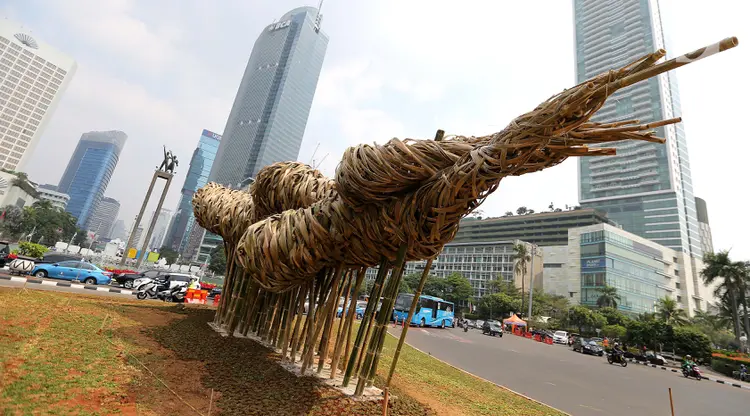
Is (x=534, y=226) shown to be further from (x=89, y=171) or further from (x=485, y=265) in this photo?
(x=89, y=171)

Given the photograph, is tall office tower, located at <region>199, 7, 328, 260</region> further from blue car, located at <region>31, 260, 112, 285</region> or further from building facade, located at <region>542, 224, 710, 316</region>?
blue car, located at <region>31, 260, 112, 285</region>

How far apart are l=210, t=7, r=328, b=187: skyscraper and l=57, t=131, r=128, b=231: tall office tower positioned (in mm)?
67440

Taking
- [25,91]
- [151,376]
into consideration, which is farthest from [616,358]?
[25,91]

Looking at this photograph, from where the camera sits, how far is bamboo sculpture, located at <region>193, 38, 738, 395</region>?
2064mm

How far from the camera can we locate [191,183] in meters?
145

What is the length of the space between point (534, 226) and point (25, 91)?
131 m

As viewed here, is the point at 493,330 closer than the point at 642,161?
Yes

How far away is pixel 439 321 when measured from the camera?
907 inches

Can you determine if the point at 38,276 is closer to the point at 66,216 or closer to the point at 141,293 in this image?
the point at 141,293

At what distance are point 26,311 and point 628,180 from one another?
4136 inches

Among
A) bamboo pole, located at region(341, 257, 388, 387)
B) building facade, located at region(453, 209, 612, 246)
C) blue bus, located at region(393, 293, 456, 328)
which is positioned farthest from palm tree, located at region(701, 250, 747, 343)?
bamboo pole, located at region(341, 257, 388, 387)

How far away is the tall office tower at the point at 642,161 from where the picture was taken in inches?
3014

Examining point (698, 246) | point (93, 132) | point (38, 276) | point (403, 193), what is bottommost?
point (38, 276)

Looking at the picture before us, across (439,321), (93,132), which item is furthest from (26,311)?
(93,132)
